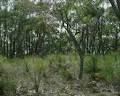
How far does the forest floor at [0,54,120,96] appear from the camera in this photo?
8406 millimetres

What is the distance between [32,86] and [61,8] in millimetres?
3625

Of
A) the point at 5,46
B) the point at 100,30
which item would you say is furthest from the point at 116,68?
the point at 5,46

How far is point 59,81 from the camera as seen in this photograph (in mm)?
10125

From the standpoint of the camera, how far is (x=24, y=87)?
9062 millimetres

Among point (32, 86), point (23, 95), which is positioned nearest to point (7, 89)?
point (23, 95)

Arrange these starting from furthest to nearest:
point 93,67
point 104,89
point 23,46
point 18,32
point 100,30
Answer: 1. point 23,46
2. point 18,32
3. point 100,30
4. point 93,67
5. point 104,89

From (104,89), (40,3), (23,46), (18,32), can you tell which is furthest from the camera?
(23,46)

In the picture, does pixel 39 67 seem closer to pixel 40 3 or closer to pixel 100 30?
pixel 40 3

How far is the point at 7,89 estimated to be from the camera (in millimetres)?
8195

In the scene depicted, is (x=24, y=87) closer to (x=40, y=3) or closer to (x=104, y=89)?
(x=104, y=89)

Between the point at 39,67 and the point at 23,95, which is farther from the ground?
the point at 39,67

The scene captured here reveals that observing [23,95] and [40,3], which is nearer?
[23,95]

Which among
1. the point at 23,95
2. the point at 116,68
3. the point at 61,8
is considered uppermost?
the point at 61,8

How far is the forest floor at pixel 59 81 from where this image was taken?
8406 millimetres
